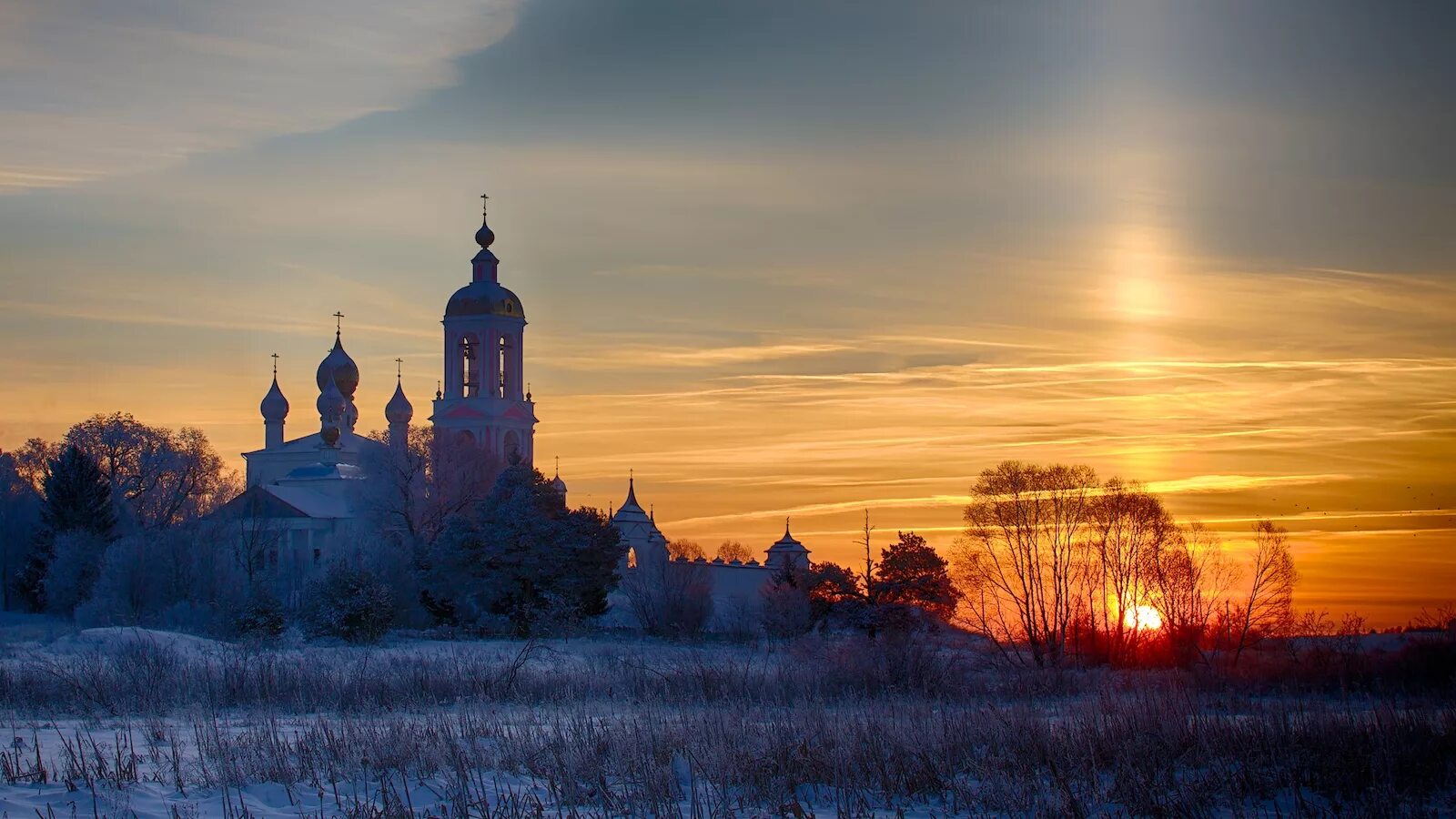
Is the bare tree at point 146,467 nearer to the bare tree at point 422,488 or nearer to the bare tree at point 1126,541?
the bare tree at point 422,488

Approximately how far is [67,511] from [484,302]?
957 inches

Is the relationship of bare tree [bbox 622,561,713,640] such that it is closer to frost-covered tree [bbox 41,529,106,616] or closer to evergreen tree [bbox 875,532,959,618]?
evergreen tree [bbox 875,532,959,618]

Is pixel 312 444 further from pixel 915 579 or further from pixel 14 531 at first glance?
pixel 915 579

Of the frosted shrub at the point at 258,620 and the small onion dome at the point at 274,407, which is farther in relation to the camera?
the small onion dome at the point at 274,407

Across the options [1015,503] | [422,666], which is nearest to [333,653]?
[422,666]

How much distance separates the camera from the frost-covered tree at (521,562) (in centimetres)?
4394

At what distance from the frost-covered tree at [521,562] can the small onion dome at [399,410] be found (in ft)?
125

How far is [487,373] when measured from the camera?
75500 mm

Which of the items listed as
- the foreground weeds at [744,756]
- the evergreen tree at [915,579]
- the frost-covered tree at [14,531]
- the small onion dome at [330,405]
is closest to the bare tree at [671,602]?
the evergreen tree at [915,579]

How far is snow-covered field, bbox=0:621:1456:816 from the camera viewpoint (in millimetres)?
13508

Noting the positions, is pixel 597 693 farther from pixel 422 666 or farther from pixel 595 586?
pixel 595 586

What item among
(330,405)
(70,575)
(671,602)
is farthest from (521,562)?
(330,405)

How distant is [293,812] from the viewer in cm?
1302

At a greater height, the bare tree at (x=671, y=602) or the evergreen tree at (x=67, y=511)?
the evergreen tree at (x=67, y=511)
